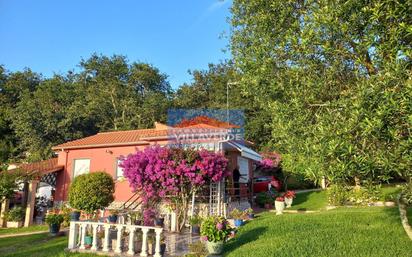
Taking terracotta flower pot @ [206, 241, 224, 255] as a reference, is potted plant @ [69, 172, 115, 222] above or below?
above

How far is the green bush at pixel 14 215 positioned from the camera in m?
20.0

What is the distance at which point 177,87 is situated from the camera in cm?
5166

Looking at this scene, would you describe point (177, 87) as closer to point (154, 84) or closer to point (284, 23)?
point (154, 84)

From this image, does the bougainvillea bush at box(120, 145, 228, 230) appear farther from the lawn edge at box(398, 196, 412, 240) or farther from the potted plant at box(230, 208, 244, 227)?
the lawn edge at box(398, 196, 412, 240)

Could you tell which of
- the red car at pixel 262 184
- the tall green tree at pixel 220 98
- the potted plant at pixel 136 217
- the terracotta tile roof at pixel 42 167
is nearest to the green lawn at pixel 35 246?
the potted plant at pixel 136 217

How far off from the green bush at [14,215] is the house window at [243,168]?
13.8m

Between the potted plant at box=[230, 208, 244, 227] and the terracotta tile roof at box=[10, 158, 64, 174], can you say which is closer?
the potted plant at box=[230, 208, 244, 227]

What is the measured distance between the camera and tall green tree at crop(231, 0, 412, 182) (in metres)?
5.47

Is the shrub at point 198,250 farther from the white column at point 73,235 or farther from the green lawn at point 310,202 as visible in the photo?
the green lawn at point 310,202

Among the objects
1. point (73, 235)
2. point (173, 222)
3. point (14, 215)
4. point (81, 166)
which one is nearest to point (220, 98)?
point (81, 166)

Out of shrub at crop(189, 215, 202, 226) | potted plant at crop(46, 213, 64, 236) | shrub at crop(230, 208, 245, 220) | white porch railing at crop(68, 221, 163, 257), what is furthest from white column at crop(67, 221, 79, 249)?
shrub at crop(230, 208, 245, 220)

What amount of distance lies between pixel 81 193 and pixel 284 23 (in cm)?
1320

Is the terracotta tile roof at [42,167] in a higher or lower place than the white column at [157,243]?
higher

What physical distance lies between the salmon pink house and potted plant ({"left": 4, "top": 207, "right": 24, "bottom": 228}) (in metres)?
3.45
